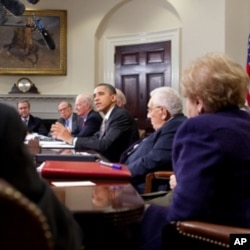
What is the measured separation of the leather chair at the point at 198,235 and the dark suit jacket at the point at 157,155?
45.1 inches

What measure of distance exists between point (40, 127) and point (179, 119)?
449cm

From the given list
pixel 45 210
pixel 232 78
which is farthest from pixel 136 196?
pixel 45 210

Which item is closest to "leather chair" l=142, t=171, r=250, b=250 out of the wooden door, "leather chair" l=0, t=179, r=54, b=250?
"leather chair" l=0, t=179, r=54, b=250

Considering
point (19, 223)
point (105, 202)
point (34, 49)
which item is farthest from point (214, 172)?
point (34, 49)

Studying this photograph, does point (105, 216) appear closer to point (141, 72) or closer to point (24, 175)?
point (24, 175)

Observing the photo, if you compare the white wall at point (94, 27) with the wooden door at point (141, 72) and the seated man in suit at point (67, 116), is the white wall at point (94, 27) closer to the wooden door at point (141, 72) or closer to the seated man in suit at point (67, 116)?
the wooden door at point (141, 72)

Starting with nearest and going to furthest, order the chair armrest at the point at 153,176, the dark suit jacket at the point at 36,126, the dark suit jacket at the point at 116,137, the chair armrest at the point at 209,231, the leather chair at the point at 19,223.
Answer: the leather chair at the point at 19,223
the chair armrest at the point at 209,231
the chair armrest at the point at 153,176
the dark suit jacket at the point at 116,137
the dark suit jacket at the point at 36,126

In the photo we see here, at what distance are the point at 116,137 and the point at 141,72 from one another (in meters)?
4.09

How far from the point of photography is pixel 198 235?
140cm

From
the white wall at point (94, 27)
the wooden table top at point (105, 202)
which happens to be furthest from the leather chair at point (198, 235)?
the white wall at point (94, 27)

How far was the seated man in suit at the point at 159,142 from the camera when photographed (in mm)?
2678

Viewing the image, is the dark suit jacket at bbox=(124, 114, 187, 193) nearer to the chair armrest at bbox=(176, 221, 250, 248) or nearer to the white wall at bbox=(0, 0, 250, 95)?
the chair armrest at bbox=(176, 221, 250, 248)

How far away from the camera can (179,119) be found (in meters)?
2.77

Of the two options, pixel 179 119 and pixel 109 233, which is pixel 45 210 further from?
pixel 179 119
